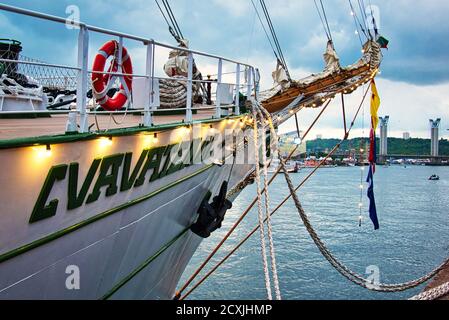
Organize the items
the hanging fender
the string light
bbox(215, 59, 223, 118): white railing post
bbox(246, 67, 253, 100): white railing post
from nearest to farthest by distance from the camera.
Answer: the string light → bbox(215, 59, 223, 118): white railing post → the hanging fender → bbox(246, 67, 253, 100): white railing post

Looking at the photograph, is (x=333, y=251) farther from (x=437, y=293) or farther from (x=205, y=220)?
(x=437, y=293)

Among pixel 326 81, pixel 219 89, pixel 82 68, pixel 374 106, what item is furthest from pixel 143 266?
pixel 374 106

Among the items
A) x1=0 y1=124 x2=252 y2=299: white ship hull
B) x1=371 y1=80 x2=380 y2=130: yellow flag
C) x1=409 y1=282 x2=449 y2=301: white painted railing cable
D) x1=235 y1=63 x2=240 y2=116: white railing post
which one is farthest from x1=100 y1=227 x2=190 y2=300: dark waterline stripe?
x1=371 y1=80 x2=380 y2=130: yellow flag

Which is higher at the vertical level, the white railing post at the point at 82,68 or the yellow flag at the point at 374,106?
the yellow flag at the point at 374,106

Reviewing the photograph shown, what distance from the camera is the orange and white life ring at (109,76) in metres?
3.40

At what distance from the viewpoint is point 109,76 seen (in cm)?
364

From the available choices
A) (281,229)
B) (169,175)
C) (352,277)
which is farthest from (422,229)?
(169,175)

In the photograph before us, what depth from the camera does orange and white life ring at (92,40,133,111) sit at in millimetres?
3396

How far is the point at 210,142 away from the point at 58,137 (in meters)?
2.68

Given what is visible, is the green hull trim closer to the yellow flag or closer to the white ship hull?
the white ship hull

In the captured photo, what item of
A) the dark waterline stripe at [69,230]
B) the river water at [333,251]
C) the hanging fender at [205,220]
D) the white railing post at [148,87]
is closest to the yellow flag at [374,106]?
the hanging fender at [205,220]

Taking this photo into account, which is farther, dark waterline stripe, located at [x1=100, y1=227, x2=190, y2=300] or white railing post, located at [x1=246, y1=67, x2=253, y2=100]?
white railing post, located at [x1=246, y1=67, x2=253, y2=100]

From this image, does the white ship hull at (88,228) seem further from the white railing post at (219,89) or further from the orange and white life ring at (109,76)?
the white railing post at (219,89)
